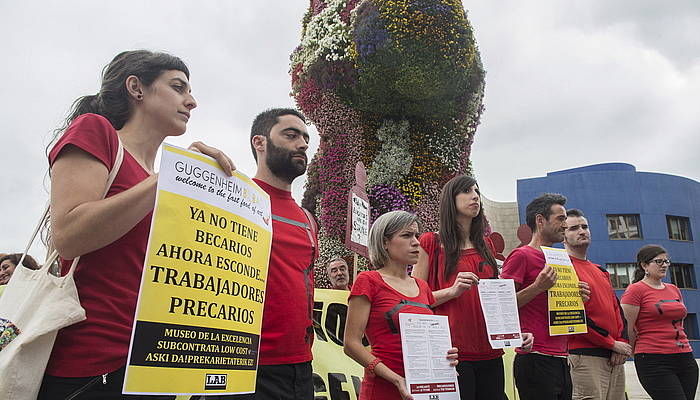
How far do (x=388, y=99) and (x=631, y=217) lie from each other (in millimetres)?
26221

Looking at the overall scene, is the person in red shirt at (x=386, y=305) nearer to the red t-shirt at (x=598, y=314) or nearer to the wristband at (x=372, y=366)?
the wristband at (x=372, y=366)

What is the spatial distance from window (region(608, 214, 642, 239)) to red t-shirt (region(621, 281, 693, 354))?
2884 cm

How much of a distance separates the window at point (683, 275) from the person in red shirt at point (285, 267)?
34465 mm

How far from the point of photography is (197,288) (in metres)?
1.71

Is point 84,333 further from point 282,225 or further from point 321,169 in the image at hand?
point 321,169

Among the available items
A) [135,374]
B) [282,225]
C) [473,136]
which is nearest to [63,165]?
[135,374]

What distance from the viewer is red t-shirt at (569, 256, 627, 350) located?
4324 mm

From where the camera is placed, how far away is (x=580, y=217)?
16.1 ft

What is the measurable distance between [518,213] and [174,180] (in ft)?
114

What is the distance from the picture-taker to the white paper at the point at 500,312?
3.33 metres

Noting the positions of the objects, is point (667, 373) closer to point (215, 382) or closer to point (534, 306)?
point (534, 306)

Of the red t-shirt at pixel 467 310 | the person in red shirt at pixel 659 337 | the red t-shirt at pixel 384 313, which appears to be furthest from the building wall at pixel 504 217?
the red t-shirt at pixel 384 313

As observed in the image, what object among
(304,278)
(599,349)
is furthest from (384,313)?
(599,349)

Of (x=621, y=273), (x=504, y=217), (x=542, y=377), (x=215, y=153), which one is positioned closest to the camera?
(x=215, y=153)
